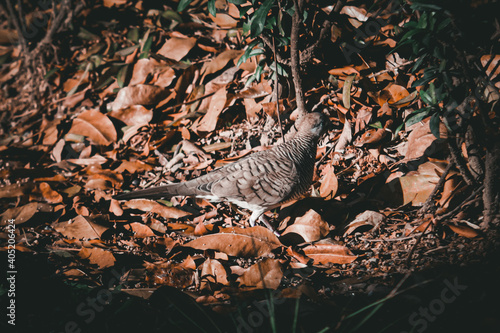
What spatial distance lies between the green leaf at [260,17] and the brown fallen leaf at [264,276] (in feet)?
5.66

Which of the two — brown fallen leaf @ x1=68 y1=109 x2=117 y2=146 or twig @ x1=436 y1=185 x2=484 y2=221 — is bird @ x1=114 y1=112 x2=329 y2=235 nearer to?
twig @ x1=436 y1=185 x2=484 y2=221

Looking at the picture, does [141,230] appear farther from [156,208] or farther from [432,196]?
[432,196]

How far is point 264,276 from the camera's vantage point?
2.39 m

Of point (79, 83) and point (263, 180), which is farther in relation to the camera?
point (79, 83)

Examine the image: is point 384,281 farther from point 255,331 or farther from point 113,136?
point 113,136

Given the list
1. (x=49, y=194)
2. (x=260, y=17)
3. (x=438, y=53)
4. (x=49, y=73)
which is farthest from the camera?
(x=49, y=73)

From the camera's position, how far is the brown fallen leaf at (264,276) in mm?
2352

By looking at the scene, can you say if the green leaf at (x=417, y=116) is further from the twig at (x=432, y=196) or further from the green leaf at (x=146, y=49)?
the green leaf at (x=146, y=49)

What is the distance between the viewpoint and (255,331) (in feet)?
6.10

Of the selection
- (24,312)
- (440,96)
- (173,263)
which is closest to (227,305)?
(173,263)

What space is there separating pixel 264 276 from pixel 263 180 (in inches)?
32.6

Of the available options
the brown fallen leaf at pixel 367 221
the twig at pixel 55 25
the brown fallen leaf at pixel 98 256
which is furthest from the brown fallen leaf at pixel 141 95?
the brown fallen leaf at pixel 367 221

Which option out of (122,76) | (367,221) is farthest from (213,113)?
(367,221)

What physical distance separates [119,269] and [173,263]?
17.2 inches
